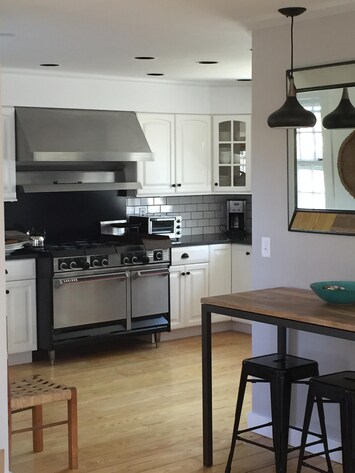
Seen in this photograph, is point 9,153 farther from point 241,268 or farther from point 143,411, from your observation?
point 143,411

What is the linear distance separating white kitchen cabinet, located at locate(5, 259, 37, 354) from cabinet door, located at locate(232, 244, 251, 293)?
7.01 feet

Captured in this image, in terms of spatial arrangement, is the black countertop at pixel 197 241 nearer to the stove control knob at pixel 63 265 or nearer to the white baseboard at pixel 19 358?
the stove control knob at pixel 63 265

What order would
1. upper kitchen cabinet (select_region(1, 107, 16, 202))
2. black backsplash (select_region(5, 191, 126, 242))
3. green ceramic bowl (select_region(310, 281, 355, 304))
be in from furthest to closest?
black backsplash (select_region(5, 191, 126, 242)), upper kitchen cabinet (select_region(1, 107, 16, 202)), green ceramic bowl (select_region(310, 281, 355, 304))

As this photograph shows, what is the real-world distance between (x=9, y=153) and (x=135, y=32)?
224 cm

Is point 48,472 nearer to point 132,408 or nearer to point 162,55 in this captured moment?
point 132,408

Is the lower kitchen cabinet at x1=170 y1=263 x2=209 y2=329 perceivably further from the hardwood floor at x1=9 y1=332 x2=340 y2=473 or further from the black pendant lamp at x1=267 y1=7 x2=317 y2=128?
the black pendant lamp at x1=267 y1=7 x2=317 y2=128

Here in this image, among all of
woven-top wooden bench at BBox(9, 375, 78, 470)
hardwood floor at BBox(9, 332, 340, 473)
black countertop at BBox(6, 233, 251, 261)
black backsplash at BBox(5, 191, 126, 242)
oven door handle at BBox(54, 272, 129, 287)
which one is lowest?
hardwood floor at BBox(9, 332, 340, 473)

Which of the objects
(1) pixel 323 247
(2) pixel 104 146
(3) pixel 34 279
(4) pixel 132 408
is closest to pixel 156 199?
(2) pixel 104 146

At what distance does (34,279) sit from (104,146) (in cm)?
141

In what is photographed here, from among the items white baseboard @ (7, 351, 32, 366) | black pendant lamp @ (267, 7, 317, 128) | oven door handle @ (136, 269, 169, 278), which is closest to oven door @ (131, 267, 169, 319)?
oven door handle @ (136, 269, 169, 278)

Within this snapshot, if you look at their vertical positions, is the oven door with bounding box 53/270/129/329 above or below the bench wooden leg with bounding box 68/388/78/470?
above

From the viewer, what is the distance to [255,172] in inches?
200

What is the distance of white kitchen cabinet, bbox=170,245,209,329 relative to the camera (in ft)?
25.2

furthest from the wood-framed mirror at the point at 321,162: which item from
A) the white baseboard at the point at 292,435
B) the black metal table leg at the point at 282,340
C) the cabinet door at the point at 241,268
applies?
the cabinet door at the point at 241,268
